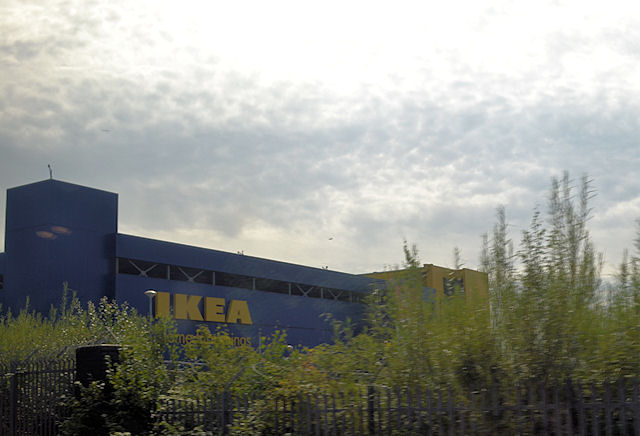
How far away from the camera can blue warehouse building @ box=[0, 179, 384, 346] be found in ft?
107

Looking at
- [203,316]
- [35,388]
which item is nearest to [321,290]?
[203,316]

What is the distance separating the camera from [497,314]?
6.71 meters

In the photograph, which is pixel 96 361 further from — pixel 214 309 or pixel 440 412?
pixel 214 309

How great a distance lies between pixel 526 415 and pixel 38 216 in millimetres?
31006

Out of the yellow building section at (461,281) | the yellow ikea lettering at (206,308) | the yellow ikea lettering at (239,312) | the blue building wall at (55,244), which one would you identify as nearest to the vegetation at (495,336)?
the yellow building section at (461,281)

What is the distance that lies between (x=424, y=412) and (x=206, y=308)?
33.2 m

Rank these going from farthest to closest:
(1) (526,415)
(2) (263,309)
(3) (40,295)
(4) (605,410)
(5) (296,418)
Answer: (2) (263,309) < (3) (40,295) < (5) (296,418) < (1) (526,415) < (4) (605,410)

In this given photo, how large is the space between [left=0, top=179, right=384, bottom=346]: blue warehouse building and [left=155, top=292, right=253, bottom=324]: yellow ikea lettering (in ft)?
0.18

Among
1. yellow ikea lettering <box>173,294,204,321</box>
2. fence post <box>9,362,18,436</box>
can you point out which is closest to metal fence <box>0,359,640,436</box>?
fence post <box>9,362,18,436</box>

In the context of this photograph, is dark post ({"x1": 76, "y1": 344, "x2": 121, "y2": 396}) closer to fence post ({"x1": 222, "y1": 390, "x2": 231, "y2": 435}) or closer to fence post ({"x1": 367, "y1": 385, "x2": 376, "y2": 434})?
fence post ({"x1": 222, "y1": 390, "x2": 231, "y2": 435})

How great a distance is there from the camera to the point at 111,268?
113 ft

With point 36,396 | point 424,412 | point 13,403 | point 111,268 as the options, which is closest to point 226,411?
point 424,412

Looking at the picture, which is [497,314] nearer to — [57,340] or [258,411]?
[258,411]

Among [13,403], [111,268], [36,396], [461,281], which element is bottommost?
[13,403]
